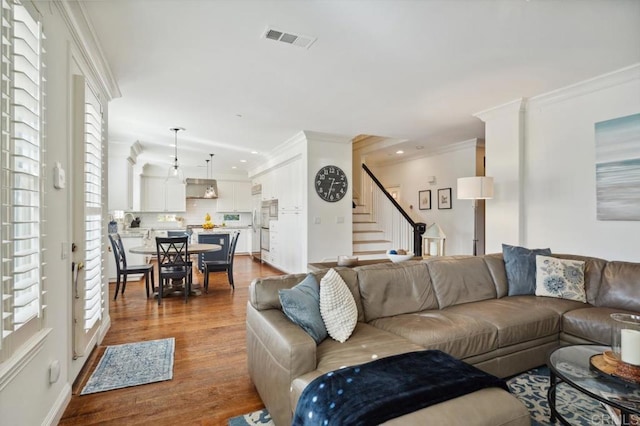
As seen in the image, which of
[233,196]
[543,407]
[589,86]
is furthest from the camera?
[233,196]

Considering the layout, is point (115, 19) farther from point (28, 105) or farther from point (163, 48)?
point (28, 105)

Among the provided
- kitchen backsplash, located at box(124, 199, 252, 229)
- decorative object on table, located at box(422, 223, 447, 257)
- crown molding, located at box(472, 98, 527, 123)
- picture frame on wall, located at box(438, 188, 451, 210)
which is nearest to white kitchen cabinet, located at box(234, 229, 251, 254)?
kitchen backsplash, located at box(124, 199, 252, 229)

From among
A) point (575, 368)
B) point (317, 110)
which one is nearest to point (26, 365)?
point (575, 368)

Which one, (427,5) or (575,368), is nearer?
(575,368)

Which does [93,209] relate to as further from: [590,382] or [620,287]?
[620,287]

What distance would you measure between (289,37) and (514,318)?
9.31ft

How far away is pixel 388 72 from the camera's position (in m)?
3.26

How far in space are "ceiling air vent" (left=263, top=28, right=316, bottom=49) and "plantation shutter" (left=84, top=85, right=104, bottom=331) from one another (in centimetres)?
159

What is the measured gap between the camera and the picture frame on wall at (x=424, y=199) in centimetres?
736

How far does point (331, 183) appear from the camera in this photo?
19.1ft

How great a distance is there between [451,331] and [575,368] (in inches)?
26.3

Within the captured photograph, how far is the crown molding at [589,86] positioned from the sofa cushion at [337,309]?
3557 millimetres

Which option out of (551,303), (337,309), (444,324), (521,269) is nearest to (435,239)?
(521,269)

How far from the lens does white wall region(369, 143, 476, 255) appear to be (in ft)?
21.0
